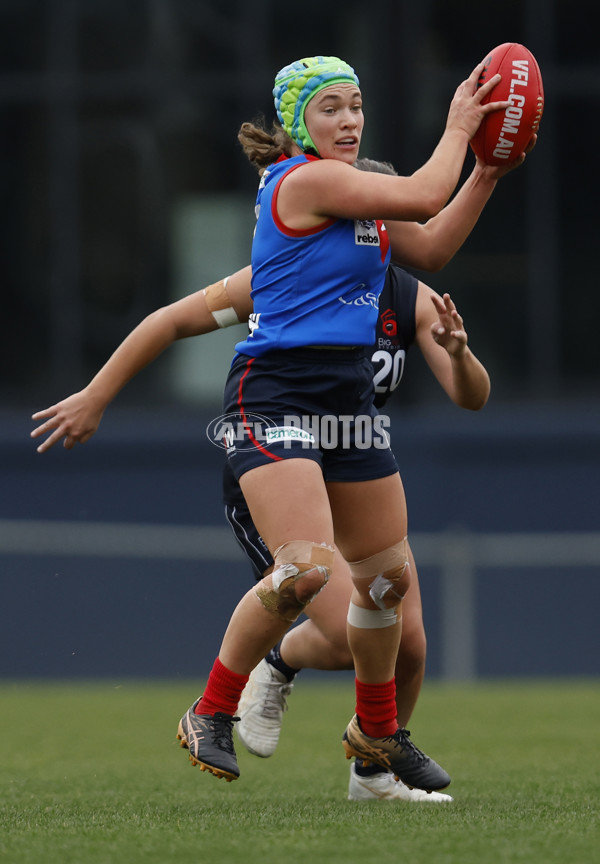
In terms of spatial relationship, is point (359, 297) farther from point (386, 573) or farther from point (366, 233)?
point (386, 573)

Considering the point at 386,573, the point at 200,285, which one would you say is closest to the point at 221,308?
the point at 386,573

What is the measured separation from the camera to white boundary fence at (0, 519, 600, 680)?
11172mm

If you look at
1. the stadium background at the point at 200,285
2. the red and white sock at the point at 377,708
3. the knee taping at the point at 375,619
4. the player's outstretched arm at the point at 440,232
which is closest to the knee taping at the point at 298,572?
the knee taping at the point at 375,619

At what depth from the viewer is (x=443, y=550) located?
36.7 feet

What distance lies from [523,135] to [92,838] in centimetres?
230

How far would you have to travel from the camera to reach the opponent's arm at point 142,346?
4344 mm

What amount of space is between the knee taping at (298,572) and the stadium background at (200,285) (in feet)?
24.5

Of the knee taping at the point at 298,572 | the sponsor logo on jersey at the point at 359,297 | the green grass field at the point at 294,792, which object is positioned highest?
the sponsor logo on jersey at the point at 359,297

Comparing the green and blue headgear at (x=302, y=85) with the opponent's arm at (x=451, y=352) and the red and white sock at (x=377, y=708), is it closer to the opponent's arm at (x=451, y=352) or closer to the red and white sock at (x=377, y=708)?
the opponent's arm at (x=451, y=352)

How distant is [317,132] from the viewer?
166 inches

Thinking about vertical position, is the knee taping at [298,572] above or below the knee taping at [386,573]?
above

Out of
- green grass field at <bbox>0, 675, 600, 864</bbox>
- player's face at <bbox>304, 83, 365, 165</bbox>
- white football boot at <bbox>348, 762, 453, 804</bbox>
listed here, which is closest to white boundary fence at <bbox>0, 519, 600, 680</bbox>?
green grass field at <bbox>0, 675, 600, 864</bbox>

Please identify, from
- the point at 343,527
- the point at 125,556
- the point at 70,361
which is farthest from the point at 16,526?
the point at 343,527

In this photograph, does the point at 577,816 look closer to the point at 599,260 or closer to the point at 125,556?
the point at 125,556
